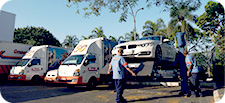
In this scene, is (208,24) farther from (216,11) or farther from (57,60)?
(57,60)

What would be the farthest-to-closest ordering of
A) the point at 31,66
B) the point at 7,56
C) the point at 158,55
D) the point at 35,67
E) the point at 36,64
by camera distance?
the point at 7,56, the point at 36,64, the point at 35,67, the point at 31,66, the point at 158,55

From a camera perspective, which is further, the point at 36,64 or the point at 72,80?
the point at 36,64

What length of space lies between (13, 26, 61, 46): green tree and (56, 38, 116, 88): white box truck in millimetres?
26669

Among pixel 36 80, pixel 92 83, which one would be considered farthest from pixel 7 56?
pixel 92 83

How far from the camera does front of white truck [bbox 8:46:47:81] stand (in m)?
10.9

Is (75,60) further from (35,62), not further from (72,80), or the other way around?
(35,62)

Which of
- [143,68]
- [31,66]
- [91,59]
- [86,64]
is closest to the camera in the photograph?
[143,68]

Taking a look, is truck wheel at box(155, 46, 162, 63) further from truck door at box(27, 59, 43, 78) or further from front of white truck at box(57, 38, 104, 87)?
truck door at box(27, 59, 43, 78)

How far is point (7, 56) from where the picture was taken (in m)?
12.2

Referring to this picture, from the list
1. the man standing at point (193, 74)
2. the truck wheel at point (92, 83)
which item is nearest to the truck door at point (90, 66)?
the truck wheel at point (92, 83)

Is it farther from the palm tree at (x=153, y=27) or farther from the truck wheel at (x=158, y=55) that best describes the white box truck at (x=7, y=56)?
the palm tree at (x=153, y=27)

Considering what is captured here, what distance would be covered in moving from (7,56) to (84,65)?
24.6 ft

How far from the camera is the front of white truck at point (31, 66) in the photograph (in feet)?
35.8

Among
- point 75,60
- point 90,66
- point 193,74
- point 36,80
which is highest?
point 75,60
